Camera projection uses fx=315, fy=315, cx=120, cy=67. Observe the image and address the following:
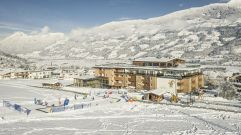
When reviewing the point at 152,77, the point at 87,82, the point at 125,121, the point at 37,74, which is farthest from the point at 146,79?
the point at 37,74

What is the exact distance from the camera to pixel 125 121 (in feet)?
169

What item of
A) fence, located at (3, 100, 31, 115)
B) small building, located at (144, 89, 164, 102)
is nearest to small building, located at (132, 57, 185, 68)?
small building, located at (144, 89, 164, 102)

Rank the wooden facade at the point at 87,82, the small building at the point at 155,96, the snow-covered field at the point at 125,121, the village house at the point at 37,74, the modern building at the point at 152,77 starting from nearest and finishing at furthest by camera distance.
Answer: the snow-covered field at the point at 125,121 → the small building at the point at 155,96 → the modern building at the point at 152,77 → the wooden facade at the point at 87,82 → the village house at the point at 37,74

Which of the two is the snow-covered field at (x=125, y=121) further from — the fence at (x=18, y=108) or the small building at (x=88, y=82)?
the small building at (x=88, y=82)

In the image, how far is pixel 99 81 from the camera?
115 m

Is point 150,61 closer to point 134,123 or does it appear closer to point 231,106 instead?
point 231,106

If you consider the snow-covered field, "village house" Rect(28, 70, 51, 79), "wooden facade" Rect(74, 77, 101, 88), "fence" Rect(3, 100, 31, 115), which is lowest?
the snow-covered field

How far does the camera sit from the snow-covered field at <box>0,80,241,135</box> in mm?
44781

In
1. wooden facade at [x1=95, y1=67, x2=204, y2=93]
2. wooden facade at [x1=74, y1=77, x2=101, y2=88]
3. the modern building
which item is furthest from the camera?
wooden facade at [x1=74, y1=77, x2=101, y2=88]

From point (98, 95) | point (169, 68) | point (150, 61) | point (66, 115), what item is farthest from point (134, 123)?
point (150, 61)

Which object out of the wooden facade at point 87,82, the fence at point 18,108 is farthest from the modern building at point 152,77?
the fence at point 18,108

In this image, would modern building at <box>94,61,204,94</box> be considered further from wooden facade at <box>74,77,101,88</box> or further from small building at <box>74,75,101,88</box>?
wooden facade at <box>74,77,101,88</box>

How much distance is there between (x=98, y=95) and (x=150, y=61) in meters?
25.6

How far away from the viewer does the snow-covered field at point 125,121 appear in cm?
4478
